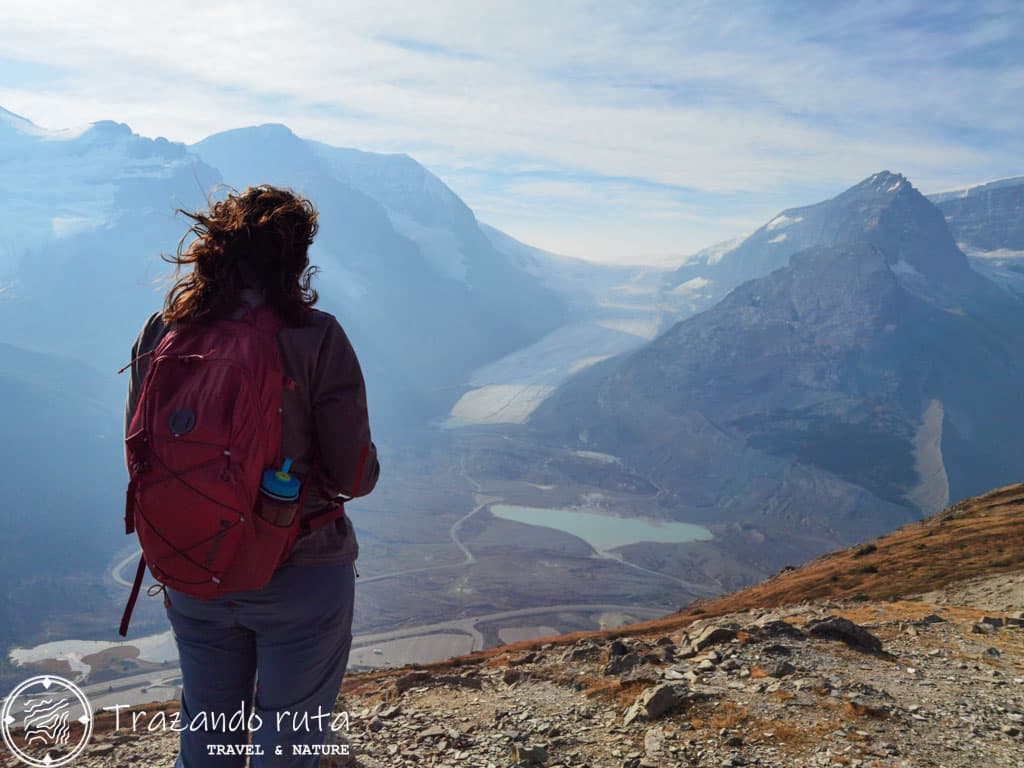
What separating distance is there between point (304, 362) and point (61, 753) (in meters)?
7.45

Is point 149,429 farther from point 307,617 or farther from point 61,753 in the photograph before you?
point 61,753

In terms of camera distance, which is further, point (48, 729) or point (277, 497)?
point (48, 729)

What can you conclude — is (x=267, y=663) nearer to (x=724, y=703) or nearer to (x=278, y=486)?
(x=278, y=486)

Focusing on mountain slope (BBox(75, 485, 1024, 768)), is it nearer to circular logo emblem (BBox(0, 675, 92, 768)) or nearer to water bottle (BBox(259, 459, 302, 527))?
circular logo emblem (BBox(0, 675, 92, 768))

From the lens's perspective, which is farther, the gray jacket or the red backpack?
the gray jacket

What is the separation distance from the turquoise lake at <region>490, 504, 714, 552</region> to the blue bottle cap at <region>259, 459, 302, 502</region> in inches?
5551

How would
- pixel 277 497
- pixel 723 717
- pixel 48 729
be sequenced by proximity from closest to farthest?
pixel 277 497, pixel 723 717, pixel 48 729

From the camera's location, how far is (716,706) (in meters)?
7.88

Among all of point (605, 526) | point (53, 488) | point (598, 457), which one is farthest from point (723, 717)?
point (598, 457)

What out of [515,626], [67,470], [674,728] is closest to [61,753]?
[674,728]

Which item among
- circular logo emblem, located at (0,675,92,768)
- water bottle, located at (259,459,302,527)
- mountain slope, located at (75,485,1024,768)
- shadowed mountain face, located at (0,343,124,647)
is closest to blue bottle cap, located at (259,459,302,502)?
water bottle, located at (259,459,302,527)

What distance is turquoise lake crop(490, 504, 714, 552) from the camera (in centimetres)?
14625

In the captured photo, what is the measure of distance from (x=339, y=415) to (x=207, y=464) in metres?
0.62

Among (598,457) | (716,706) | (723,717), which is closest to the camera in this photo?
(723,717)
